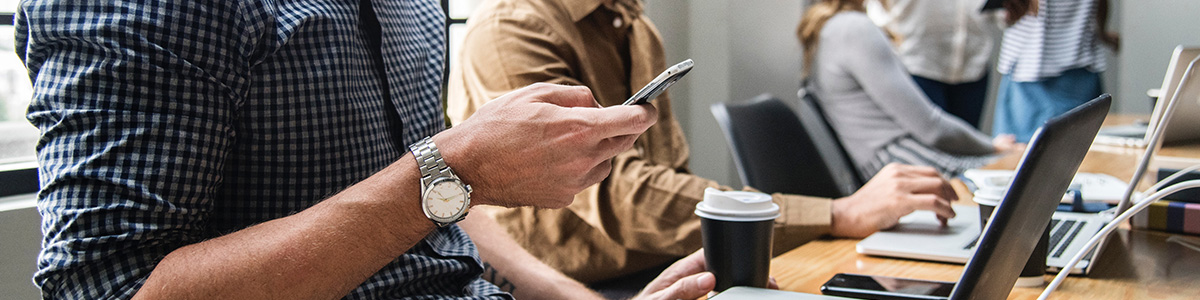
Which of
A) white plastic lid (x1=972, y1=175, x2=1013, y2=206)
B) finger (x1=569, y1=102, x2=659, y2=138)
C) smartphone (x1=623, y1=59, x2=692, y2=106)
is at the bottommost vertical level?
white plastic lid (x1=972, y1=175, x2=1013, y2=206)

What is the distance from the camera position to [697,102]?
3848 millimetres

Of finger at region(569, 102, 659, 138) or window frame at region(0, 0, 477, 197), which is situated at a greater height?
finger at region(569, 102, 659, 138)

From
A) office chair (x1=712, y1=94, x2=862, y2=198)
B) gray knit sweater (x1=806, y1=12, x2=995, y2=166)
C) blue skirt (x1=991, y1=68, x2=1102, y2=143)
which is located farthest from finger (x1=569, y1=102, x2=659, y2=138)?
blue skirt (x1=991, y1=68, x2=1102, y2=143)

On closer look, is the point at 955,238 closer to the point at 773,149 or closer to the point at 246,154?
the point at 773,149

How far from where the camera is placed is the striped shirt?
3.76 meters

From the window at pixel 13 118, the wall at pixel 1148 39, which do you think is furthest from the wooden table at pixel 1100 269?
the wall at pixel 1148 39

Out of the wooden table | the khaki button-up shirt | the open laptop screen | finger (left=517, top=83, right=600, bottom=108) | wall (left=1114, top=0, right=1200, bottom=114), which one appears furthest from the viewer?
wall (left=1114, top=0, right=1200, bottom=114)

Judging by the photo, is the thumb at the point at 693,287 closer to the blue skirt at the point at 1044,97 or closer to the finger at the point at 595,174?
the finger at the point at 595,174

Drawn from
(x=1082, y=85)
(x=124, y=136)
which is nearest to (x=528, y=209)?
(x=124, y=136)

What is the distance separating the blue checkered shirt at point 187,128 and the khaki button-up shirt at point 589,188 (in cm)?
51

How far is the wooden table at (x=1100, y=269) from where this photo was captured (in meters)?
0.99

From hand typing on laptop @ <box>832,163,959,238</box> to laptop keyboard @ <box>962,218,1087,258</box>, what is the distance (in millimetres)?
99

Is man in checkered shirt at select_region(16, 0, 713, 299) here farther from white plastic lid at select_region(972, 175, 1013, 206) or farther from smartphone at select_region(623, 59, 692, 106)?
white plastic lid at select_region(972, 175, 1013, 206)

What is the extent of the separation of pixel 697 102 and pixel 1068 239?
268 centimetres
